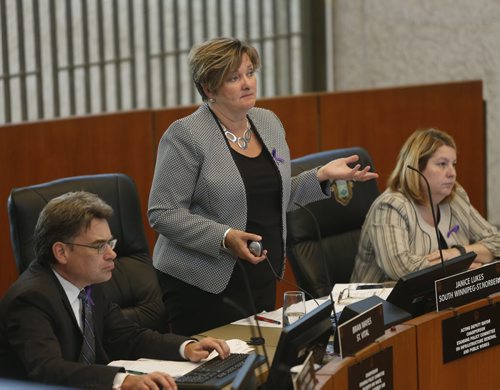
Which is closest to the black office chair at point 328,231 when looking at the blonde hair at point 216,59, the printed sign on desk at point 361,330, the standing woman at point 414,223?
the standing woman at point 414,223

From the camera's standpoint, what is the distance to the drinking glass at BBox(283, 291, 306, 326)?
3.21 metres

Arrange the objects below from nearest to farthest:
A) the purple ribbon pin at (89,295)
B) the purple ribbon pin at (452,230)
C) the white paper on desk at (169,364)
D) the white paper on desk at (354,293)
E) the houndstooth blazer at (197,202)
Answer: the white paper on desk at (169,364) → the purple ribbon pin at (89,295) → the houndstooth blazer at (197,202) → the white paper on desk at (354,293) → the purple ribbon pin at (452,230)

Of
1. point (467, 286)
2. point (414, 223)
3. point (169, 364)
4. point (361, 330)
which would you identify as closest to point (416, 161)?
point (414, 223)

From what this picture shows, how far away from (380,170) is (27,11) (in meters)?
2.23

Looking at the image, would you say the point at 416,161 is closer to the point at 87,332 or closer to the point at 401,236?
the point at 401,236

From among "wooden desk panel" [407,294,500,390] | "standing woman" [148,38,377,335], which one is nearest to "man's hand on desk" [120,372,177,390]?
"standing woman" [148,38,377,335]

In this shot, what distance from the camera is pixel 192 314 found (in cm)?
357

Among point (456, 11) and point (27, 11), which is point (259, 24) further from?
point (27, 11)

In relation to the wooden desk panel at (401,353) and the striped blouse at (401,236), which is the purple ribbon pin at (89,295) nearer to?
the wooden desk panel at (401,353)

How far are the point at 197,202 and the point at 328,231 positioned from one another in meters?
0.95

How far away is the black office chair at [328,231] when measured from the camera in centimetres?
414

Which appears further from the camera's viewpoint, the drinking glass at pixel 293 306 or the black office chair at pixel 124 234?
the black office chair at pixel 124 234

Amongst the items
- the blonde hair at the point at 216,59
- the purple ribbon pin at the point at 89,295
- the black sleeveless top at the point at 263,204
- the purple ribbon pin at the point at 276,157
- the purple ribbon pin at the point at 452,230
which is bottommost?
the purple ribbon pin at the point at 452,230

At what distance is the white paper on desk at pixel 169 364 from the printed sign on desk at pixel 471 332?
625 mm
